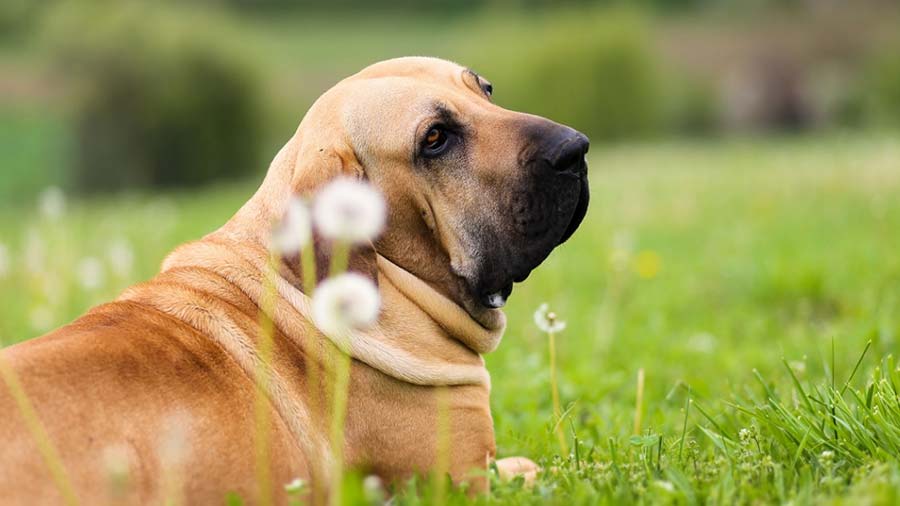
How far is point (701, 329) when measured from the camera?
6086 mm

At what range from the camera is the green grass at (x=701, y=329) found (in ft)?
9.09

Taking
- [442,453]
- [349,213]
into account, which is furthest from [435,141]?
[442,453]

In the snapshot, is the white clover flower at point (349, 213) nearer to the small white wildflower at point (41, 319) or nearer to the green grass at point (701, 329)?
the green grass at point (701, 329)

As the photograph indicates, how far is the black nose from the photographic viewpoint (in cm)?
335

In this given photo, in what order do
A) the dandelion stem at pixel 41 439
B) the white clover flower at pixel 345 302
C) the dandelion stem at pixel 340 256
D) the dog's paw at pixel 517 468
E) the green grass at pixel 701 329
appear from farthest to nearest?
the dog's paw at pixel 517 468, the dandelion stem at pixel 340 256, the green grass at pixel 701 329, the dandelion stem at pixel 41 439, the white clover flower at pixel 345 302

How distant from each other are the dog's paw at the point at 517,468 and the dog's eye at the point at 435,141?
110 centimetres

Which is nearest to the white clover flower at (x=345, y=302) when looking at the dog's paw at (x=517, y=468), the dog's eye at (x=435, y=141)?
the dog's paw at (x=517, y=468)

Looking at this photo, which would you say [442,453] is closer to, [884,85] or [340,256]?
[340,256]

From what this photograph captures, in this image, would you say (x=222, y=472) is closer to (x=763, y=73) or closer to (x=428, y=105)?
(x=428, y=105)

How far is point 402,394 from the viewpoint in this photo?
3.14 metres

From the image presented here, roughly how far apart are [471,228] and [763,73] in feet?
131

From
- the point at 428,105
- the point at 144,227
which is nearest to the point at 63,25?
the point at 144,227

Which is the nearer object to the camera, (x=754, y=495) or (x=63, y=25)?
(x=754, y=495)

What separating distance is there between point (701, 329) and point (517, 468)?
3183mm
